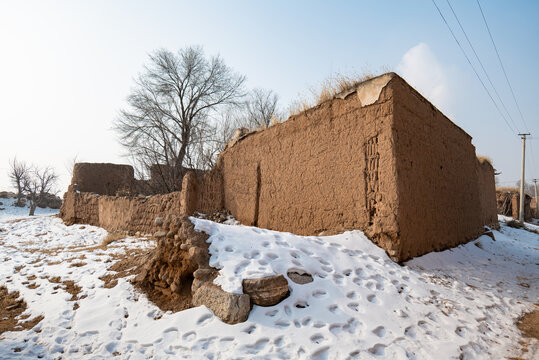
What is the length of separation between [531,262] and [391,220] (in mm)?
3970

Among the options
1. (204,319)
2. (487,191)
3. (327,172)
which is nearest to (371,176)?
(327,172)

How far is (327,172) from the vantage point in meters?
4.94

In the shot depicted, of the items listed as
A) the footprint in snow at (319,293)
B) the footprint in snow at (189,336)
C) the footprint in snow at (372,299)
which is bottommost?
the footprint in snow at (189,336)

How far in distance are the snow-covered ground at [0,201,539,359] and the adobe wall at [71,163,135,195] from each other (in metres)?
7.70

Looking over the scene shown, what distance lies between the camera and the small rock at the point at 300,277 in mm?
3150

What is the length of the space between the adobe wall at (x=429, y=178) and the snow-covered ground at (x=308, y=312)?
0.48 m

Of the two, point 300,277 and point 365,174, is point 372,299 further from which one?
point 365,174

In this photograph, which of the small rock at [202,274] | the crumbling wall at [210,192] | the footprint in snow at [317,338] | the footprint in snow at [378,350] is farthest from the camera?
the crumbling wall at [210,192]

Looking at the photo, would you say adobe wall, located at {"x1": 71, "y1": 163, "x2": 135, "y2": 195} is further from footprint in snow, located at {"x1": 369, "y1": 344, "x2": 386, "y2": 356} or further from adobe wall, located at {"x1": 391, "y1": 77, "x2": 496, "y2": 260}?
footprint in snow, located at {"x1": 369, "y1": 344, "x2": 386, "y2": 356}

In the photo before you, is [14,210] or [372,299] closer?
[372,299]

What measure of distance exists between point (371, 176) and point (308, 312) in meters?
2.36

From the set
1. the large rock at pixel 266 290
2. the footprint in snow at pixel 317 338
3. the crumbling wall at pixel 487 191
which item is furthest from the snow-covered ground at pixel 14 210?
the crumbling wall at pixel 487 191

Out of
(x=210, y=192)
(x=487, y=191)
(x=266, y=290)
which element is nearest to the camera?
(x=266, y=290)

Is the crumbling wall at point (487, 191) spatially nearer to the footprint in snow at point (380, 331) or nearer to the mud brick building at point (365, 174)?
the mud brick building at point (365, 174)
